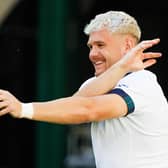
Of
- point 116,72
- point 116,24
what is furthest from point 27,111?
point 116,24

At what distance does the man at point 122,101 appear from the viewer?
5.07 metres

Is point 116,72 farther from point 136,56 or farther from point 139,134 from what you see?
point 139,134

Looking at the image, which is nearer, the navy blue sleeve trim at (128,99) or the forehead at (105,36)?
the navy blue sleeve trim at (128,99)

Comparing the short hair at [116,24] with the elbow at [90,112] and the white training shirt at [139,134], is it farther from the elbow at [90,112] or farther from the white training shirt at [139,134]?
the elbow at [90,112]

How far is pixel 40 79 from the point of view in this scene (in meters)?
9.69

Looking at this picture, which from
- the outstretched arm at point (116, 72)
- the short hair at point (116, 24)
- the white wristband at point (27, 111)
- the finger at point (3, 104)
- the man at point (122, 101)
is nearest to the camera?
the finger at point (3, 104)

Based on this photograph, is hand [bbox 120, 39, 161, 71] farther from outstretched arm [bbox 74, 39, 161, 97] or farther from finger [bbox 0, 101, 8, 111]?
finger [bbox 0, 101, 8, 111]

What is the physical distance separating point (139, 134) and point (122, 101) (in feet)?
1.11

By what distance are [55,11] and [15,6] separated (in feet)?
1.48

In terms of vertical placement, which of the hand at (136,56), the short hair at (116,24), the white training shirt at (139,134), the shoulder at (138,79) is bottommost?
the white training shirt at (139,134)

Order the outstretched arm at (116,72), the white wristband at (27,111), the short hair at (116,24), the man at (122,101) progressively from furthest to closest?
the short hair at (116,24) → the outstretched arm at (116,72) → the man at (122,101) → the white wristband at (27,111)

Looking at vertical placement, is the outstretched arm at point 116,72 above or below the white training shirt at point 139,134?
above

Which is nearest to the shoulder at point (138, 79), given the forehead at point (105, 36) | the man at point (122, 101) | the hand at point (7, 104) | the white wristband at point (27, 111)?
the man at point (122, 101)

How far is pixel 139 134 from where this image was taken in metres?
5.32
